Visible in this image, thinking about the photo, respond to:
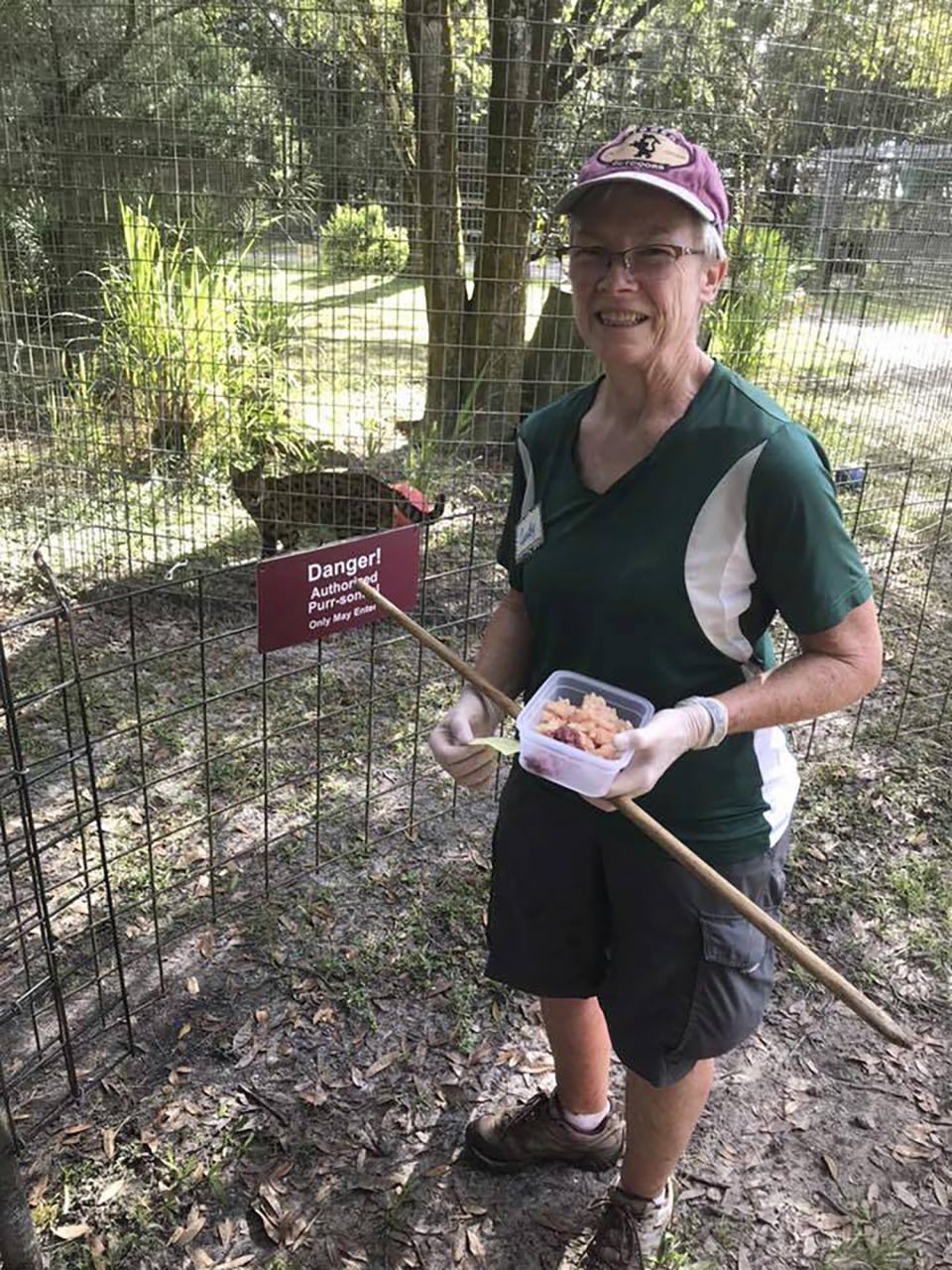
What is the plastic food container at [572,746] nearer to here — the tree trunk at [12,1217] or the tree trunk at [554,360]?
the tree trunk at [12,1217]

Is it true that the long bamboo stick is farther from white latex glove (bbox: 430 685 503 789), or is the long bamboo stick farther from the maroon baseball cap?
the maroon baseball cap

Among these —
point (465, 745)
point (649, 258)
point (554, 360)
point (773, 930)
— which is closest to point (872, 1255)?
point (773, 930)

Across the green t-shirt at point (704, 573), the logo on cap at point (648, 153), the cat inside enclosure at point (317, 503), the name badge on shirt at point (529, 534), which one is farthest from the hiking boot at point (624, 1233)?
the cat inside enclosure at point (317, 503)

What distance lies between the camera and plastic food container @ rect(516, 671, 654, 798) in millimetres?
1252

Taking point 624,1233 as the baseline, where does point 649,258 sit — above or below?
above

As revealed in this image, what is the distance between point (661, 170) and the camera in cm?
129

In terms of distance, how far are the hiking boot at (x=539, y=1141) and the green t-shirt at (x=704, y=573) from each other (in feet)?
2.73

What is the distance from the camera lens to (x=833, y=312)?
5.36m

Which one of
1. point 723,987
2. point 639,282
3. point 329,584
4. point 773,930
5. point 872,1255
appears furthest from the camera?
point 329,584

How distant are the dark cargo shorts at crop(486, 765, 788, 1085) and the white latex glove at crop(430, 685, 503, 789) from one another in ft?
0.41

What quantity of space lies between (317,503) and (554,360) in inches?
80.4

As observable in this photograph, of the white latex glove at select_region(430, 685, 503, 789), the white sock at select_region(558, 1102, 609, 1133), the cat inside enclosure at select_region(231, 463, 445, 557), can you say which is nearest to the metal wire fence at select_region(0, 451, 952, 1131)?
the cat inside enclosure at select_region(231, 463, 445, 557)

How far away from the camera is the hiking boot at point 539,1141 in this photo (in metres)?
1.99

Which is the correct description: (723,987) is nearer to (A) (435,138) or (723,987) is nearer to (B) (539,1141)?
(B) (539,1141)
